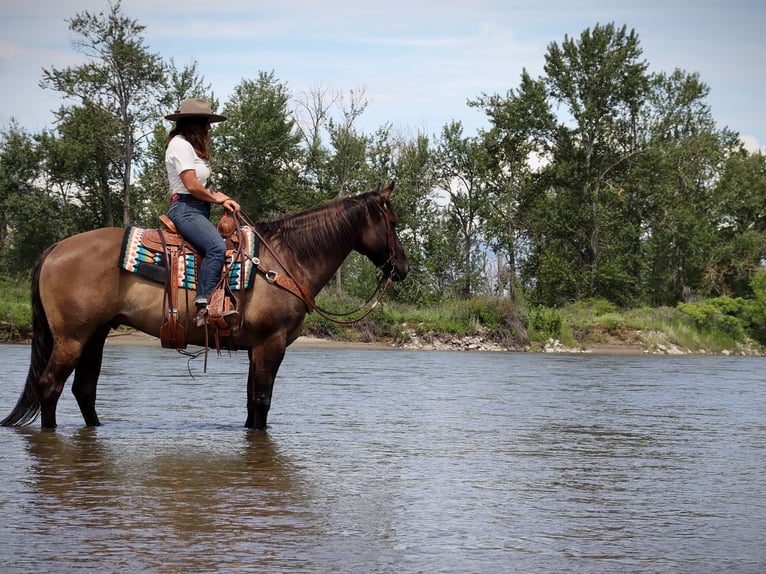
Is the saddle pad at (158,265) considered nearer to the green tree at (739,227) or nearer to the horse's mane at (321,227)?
the horse's mane at (321,227)

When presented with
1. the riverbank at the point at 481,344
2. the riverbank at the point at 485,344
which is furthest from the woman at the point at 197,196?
the riverbank at the point at 485,344

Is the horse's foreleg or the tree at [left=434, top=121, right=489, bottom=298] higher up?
the tree at [left=434, top=121, right=489, bottom=298]

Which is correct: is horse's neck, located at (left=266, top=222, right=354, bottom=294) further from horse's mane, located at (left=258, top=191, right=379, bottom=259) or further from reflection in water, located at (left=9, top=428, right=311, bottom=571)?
reflection in water, located at (left=9, top=428, right=311, bottom=571)

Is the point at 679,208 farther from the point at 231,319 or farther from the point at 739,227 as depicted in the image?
the point at 231,319

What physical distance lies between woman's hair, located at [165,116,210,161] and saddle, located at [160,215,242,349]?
34.5 inches

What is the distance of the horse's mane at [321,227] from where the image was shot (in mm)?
10414

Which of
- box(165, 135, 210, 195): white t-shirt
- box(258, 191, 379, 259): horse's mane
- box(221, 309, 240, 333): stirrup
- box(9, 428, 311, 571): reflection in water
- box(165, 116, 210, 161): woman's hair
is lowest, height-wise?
box(9, 428, 311, 571): reflection in water

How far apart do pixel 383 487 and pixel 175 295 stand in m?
3.59

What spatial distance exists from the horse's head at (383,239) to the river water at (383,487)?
1.81 m

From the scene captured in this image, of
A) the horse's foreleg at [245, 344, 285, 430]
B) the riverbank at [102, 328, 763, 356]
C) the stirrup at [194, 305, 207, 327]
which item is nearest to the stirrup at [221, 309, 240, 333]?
the stirrup at [194, 305, 207, 327]

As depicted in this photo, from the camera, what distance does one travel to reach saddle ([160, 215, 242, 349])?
31.2 feet

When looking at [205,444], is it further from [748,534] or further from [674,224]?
[674,224]

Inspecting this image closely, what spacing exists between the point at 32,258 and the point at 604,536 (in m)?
56.4

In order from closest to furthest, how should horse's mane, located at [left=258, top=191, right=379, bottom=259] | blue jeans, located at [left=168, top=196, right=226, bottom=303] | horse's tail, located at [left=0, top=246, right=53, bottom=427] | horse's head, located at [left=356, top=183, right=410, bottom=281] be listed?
blue jeans, located at [left=168, top=196, right=226, bottom=303]
horse's tail, located at [left=0, top=246, right=53, bottom=427]
horse's mane, located at [left=258, top=191, right=379, bottom=259]
horse's head, located at [left=356, top=183, right=410, bottom=281]
